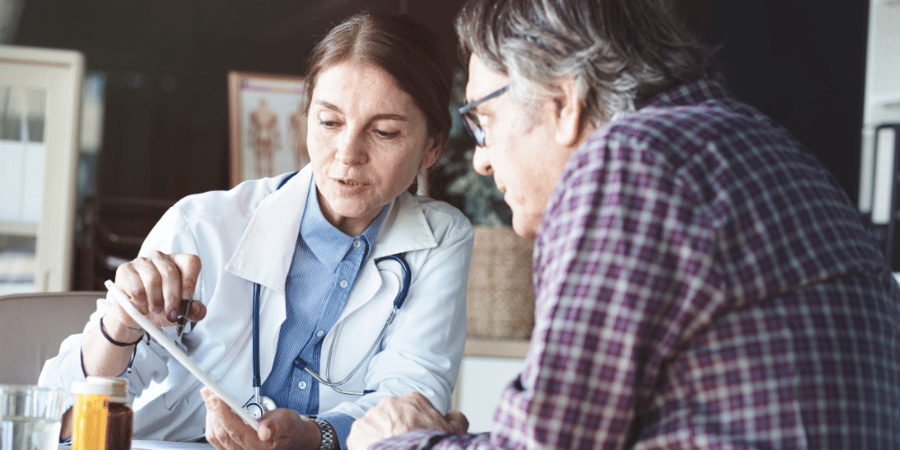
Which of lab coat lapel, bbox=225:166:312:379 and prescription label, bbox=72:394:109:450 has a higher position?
lab coat lapel, bbox=225:166:312:379

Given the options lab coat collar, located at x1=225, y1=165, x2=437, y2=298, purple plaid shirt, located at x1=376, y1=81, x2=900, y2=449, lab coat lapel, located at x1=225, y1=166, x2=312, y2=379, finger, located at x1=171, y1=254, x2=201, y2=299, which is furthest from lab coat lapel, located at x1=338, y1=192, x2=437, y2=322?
purple plaid shirt, located at x1=376, y1=81, x2=900, y2=449

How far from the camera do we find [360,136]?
134 centimetres

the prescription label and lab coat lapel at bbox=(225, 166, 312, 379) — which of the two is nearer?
the prescription label

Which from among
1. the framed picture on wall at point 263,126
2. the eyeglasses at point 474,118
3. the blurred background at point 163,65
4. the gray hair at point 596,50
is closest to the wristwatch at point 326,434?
the eyeglasses at point 474,118

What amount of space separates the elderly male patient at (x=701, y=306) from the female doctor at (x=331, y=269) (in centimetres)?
64

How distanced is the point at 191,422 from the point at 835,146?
2251 mm

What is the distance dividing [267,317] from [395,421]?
538 millimetres

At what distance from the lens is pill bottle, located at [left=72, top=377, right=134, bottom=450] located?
2.51ft

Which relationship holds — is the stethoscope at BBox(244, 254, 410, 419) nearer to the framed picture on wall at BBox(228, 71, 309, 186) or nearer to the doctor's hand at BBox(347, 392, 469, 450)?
the doctor's hand at BBox(347, 392, 469, 450)

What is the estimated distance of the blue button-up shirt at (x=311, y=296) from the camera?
Result: 1.34 metres

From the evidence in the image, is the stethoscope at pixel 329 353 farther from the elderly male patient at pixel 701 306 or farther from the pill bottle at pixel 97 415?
the elderly male patient at pixel 701 306

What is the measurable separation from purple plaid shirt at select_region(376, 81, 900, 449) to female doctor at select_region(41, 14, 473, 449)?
0.69 m

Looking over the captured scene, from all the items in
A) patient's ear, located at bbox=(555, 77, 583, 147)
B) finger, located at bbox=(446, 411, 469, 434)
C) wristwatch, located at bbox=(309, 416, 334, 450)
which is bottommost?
wristwatch, located at bbox=(309, 416, 334, 450)

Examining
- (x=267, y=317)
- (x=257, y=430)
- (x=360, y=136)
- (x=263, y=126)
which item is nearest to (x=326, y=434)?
(x=257, y=430)
